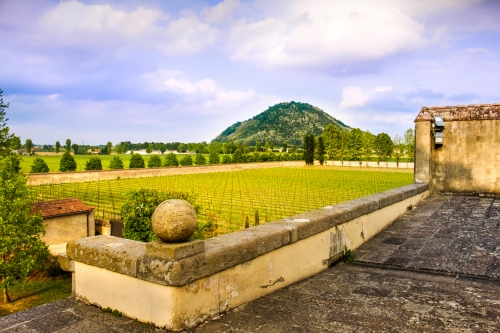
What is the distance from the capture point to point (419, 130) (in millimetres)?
10094

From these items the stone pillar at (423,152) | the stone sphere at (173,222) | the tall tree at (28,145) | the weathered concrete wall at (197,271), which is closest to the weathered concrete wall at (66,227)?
the stone pillar at (423,152)

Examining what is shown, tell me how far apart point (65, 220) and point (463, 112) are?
50.5 feet

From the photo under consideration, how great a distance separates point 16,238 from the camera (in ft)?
39.3

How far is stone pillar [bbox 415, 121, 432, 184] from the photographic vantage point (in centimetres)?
1003

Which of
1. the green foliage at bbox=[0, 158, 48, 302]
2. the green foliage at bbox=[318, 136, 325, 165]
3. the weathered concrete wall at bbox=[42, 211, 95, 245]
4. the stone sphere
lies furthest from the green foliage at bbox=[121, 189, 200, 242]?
the green foliage at bbox=[318, 136, 325, 165]

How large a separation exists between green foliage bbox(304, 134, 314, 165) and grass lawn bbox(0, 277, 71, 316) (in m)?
60.7

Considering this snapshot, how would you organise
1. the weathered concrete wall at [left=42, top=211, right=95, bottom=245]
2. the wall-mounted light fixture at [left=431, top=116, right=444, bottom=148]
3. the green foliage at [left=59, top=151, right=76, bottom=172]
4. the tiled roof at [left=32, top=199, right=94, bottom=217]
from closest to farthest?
the wall-mounted light fixture at [left=431, top=116, right=444, bottom=148] → the tiled roof at [left=32, top=199, right=94, bottom=217] → the weathered concrete wall at [left=42, top=211, right=95, bottom=245] → the green foliage at [left=59, top=151, right=76, bottom=172]

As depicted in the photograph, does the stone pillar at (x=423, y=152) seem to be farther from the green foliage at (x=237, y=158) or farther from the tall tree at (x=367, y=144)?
the tall tree at (x=367, y=144)

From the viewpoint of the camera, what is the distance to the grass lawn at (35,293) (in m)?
11.3

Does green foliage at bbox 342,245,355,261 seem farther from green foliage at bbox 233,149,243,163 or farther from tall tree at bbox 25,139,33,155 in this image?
tall tree at bbox 25,139,33,155

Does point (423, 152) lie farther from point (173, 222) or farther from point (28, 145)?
point (28, 145)

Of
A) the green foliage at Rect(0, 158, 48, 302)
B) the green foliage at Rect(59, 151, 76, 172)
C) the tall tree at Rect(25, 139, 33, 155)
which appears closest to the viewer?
the green foliage at Rect(0, 158, 48, 302)

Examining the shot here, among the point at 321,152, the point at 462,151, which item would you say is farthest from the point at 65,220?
the point at 321,152

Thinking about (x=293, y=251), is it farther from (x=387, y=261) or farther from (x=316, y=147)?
(x=316, y=147)
